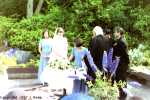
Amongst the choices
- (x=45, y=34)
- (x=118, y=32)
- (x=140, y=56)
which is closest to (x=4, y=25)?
(x=45, y=34)

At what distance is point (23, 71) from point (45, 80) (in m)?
0.29

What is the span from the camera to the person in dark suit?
29.1 ft

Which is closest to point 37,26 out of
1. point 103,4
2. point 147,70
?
point 103,4

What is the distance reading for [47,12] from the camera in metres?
9.15

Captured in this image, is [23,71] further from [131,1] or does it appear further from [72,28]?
[131,1]

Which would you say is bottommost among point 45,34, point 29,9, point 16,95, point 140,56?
point 16,95

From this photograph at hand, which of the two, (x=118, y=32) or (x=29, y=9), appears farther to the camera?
(x=29, y=9)

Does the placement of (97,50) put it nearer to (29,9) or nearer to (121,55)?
(121,55)

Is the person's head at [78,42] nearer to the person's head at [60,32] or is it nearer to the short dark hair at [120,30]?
the person's head at [60,32]

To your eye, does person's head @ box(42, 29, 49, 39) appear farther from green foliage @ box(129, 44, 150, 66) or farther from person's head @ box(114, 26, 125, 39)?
green foliage @ box(129, 44, 150, 66)

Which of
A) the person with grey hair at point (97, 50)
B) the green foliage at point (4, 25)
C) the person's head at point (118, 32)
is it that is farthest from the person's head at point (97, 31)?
the green foliage at point (4, 25)

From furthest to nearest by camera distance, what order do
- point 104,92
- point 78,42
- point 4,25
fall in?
point 4,25 → point 78,42 → point 104,92

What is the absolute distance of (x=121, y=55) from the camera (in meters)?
8.92

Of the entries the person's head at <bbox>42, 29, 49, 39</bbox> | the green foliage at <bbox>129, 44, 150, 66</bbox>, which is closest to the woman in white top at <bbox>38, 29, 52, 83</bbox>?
the person's head at <bbox>42, 29, 49, 39</bbox>
